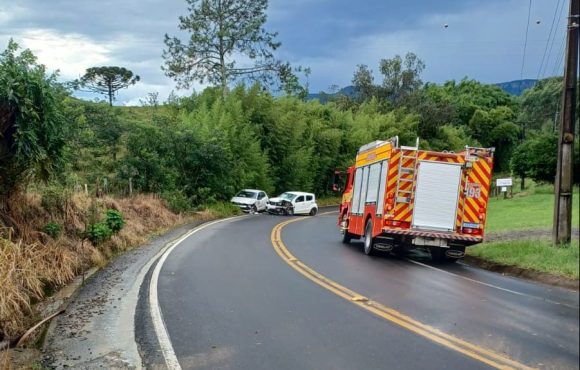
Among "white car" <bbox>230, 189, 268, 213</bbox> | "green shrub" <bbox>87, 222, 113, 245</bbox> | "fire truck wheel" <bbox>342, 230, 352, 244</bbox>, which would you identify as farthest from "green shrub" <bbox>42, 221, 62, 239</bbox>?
"white car" <bbox>230, 189, 268, 213</bbox>

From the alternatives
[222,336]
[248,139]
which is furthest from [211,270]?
[248,139]

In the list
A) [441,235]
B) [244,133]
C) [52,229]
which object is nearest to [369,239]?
[441,235]

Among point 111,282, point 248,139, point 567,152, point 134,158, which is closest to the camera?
point 567,152

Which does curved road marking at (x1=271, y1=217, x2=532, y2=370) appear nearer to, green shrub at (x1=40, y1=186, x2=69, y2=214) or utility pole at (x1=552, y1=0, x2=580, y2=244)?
utility pole at (x1=552, y1=0, x2=580, y2=244)

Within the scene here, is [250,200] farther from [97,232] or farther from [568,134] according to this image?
[568,134]

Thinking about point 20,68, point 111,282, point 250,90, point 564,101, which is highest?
point 250,90

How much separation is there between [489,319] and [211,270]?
6.42m

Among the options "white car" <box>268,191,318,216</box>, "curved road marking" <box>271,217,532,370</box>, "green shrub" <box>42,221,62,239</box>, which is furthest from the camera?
"white car" <box>268,191,318,216</box>

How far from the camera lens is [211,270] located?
1259 cm

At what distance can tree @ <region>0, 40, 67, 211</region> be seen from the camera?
10.8 meters

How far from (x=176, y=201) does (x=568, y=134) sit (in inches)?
1157

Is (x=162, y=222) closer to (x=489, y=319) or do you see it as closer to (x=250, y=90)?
(x=489, y=319)

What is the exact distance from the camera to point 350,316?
26.5 feet

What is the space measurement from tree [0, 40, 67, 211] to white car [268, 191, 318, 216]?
27142 millimetres
